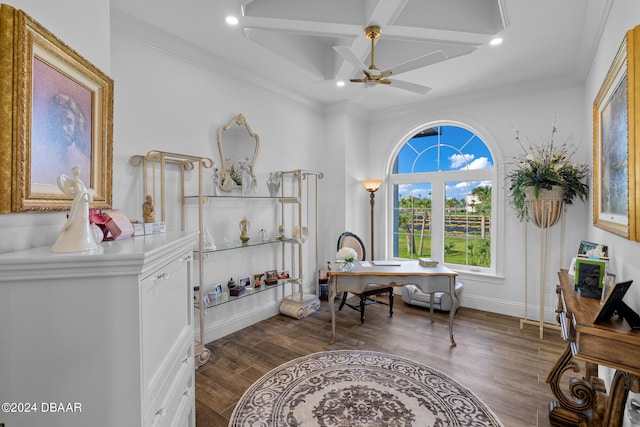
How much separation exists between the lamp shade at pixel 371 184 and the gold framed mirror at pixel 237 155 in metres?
1.92

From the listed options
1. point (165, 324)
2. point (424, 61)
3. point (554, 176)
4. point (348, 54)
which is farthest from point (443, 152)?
point (165, 324)

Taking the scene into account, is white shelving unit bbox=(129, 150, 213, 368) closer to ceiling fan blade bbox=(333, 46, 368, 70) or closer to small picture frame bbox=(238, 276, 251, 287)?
small picture frame bbox=(238, 276, 251, 287)

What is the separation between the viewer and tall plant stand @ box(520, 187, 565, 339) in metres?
3.21

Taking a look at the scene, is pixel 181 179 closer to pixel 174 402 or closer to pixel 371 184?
pixel 174 402

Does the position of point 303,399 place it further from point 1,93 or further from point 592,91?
point 592,91

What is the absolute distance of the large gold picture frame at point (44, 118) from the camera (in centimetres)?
106

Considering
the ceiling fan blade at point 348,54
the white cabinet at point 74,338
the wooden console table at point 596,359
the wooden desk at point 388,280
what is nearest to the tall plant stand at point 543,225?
the wooden desk at point 388,280

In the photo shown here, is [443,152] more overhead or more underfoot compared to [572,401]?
more overhead

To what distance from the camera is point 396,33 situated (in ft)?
8.44

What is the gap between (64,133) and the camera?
133 cm

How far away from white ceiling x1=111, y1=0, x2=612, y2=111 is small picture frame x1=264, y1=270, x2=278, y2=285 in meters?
2.41

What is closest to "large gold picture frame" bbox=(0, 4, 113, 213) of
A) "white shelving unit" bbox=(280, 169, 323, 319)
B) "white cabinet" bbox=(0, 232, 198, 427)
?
"white cabinet" bbox=(0, 232, 198, 427)

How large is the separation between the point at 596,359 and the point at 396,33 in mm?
2654

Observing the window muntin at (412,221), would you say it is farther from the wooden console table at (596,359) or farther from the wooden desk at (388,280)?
the wooden console table at (596,359)
